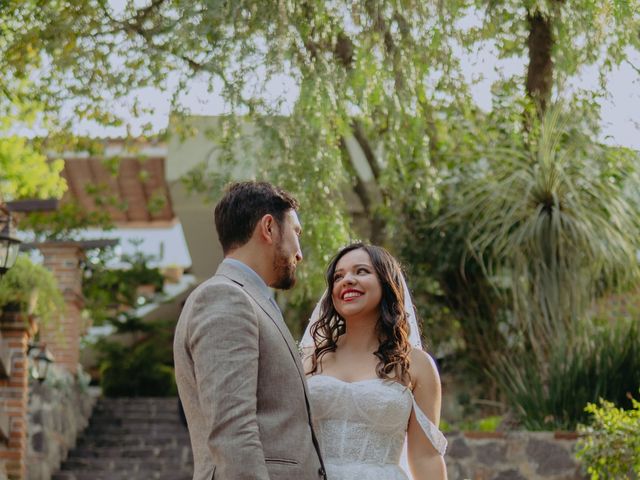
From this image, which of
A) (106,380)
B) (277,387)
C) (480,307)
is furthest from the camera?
(106,380)

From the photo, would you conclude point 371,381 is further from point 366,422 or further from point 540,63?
point 540,63

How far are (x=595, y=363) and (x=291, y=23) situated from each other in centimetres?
367

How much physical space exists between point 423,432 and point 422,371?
23 cm

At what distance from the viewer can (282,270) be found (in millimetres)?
3412

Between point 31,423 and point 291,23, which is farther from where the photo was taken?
point 31,423

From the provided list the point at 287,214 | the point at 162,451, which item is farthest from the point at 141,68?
the point at 287,214

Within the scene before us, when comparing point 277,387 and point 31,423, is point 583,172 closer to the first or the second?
point 31,423

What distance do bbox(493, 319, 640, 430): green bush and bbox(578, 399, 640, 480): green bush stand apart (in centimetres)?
154

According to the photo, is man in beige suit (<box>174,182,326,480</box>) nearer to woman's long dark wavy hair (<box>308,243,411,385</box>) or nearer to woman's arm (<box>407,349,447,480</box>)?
woman's long dark wavy hair (<box>308,243,411,385</box>)

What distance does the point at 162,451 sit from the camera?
Answer: 1411 cm

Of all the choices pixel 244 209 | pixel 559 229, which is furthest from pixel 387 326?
pixel 559 229

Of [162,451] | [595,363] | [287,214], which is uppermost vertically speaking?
[287,214]

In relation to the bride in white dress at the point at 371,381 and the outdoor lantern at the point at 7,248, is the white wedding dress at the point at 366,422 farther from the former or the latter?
the outdoor lantern at the point at 7,248

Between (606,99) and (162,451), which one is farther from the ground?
(606,99)
